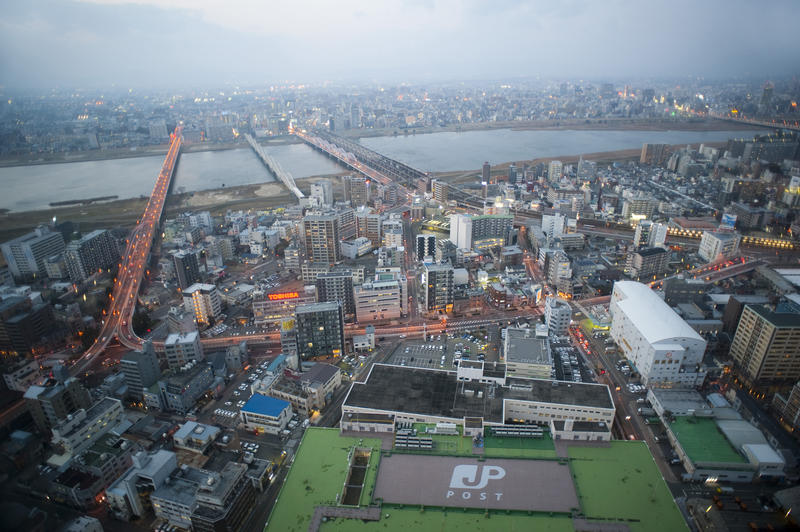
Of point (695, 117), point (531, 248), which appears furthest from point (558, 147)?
point (531, 248)

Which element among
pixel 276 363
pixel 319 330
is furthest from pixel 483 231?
pixel 276 363

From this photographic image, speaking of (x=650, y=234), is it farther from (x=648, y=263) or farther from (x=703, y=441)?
(x=703, y=441)

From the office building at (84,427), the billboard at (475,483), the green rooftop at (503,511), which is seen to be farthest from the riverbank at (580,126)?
the billboard at (475,483)

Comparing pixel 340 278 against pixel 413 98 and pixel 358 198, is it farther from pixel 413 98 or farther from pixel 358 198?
pixel 413 98

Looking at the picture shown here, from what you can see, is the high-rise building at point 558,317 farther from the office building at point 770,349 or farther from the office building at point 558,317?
the office building at point 770,349

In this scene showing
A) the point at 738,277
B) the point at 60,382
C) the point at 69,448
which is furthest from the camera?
the point at 738,277

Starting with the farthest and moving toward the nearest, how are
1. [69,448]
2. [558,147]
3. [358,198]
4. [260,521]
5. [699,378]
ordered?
[558,147]
[358,198]
[699,378]
[69,448]
[260,521]

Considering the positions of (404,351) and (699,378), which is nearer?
(699,378)
